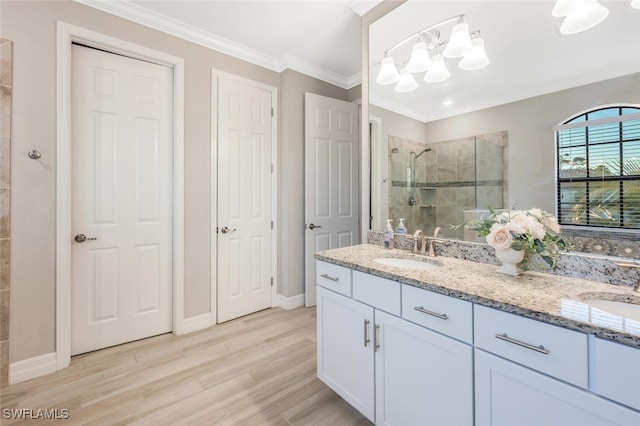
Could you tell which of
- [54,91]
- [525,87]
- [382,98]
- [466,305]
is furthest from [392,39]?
[54,91]

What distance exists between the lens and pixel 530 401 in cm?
87

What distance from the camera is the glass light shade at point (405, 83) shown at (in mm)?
1924

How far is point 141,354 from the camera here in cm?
216

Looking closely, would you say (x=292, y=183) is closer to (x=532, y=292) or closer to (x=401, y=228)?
(x=401, y=228)

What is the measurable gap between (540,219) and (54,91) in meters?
3.02

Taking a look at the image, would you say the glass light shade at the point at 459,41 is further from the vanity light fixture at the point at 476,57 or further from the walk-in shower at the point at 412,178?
the walk-in shower at the point at 412,178

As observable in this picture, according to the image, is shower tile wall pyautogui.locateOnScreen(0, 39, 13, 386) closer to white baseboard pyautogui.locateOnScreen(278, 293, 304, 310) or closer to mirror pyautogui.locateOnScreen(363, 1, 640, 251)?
white baseboard pyautogui.locateOnScreen(278, 293, 304, 310)

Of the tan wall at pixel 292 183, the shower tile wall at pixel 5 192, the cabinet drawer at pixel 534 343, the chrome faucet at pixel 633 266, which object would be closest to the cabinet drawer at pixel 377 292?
the cabinet drawer at pixel 534 343

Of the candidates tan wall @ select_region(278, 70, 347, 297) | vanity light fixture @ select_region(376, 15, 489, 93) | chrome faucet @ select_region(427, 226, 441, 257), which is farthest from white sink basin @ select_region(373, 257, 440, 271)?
tan wall @ select_region(278, 70, 347, 297)

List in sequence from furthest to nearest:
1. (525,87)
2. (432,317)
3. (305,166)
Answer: (305,166)
(525,87)
(432,317)

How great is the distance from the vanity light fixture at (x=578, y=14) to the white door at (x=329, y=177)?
217 cm

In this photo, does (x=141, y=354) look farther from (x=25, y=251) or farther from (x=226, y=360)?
(x=25, y=251)

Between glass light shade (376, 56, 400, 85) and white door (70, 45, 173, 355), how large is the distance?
72.1 inches

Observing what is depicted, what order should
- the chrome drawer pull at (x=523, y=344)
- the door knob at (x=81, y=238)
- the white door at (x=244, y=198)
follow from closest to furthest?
the chrome drawer pull at (x=523, y=344), the door knob at (x=81, y=238), the white door at (x=244, y=198)
